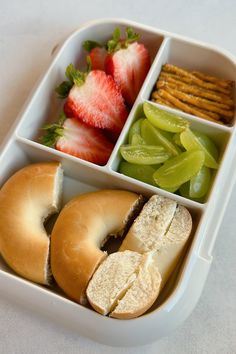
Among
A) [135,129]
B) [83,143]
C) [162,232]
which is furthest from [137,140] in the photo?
[162,232]

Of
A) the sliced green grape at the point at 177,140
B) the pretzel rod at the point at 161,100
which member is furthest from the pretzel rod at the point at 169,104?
the sliced green grape at the point at 177,140

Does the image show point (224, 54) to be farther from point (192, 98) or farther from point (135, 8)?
point (135, 8)

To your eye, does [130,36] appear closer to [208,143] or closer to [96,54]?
[96,54]

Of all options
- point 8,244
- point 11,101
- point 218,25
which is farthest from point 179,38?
point 8,244

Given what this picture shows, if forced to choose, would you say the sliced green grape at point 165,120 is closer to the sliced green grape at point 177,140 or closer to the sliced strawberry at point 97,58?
the sliced green grape at point 177,140

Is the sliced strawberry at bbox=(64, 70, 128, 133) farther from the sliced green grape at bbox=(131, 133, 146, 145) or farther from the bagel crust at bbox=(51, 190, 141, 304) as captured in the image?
the bagel crust at bbox=(51, 190, 141, 304)

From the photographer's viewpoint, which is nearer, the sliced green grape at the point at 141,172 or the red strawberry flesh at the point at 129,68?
the sliced green grape at the point at 141,172
